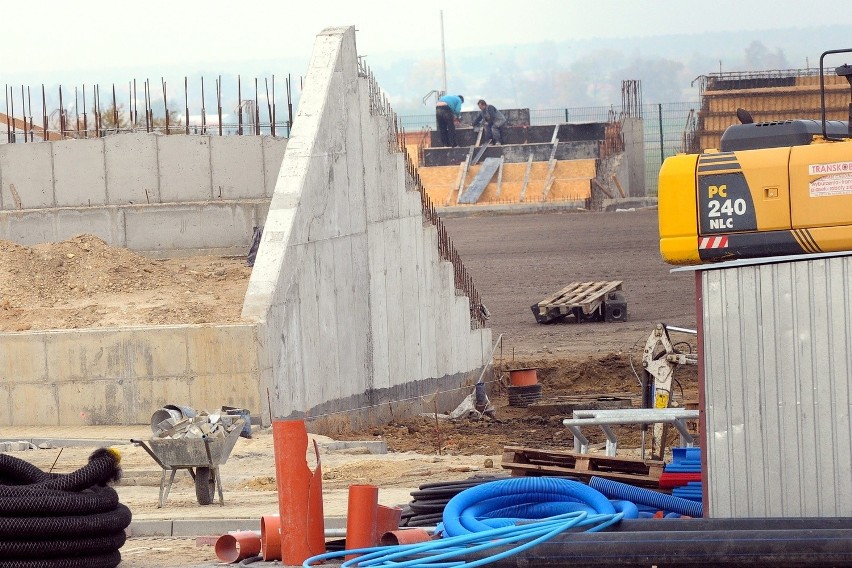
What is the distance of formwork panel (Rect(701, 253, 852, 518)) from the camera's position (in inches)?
332

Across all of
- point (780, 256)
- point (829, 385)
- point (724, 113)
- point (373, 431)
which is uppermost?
point (724, 113)

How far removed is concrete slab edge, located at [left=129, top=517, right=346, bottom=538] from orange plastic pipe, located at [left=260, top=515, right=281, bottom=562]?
143 centimetres

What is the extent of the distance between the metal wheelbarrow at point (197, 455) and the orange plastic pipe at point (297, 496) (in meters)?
2.65

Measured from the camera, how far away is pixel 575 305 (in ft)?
90.7

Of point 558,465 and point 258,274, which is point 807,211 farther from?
point 258,274

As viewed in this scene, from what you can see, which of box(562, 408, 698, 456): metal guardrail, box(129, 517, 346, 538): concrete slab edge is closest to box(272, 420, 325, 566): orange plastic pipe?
box(129, 517, 346, 538): concrete slab edge

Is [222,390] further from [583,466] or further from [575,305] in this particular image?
[575,305]

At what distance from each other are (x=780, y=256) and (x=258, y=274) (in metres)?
8.28

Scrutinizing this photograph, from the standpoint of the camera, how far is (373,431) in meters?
18.0

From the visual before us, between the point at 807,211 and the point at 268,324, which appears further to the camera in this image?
the point at 268,324

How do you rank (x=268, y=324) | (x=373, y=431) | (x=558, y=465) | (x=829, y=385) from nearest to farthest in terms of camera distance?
(x=829, y=385) < (x=558, y=465) < (x=268, y=324) < (x=373, y=431)

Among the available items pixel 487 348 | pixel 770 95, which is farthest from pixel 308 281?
pixel 770 95

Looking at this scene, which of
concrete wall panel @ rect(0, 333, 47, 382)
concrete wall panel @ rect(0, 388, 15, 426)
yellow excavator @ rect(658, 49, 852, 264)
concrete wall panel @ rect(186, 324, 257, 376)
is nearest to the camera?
yellow excavator @ rect(658, 49, 852, 264)

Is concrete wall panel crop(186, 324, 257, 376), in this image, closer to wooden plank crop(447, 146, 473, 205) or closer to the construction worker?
wooden plank crop(447, 146, 473, 205)
